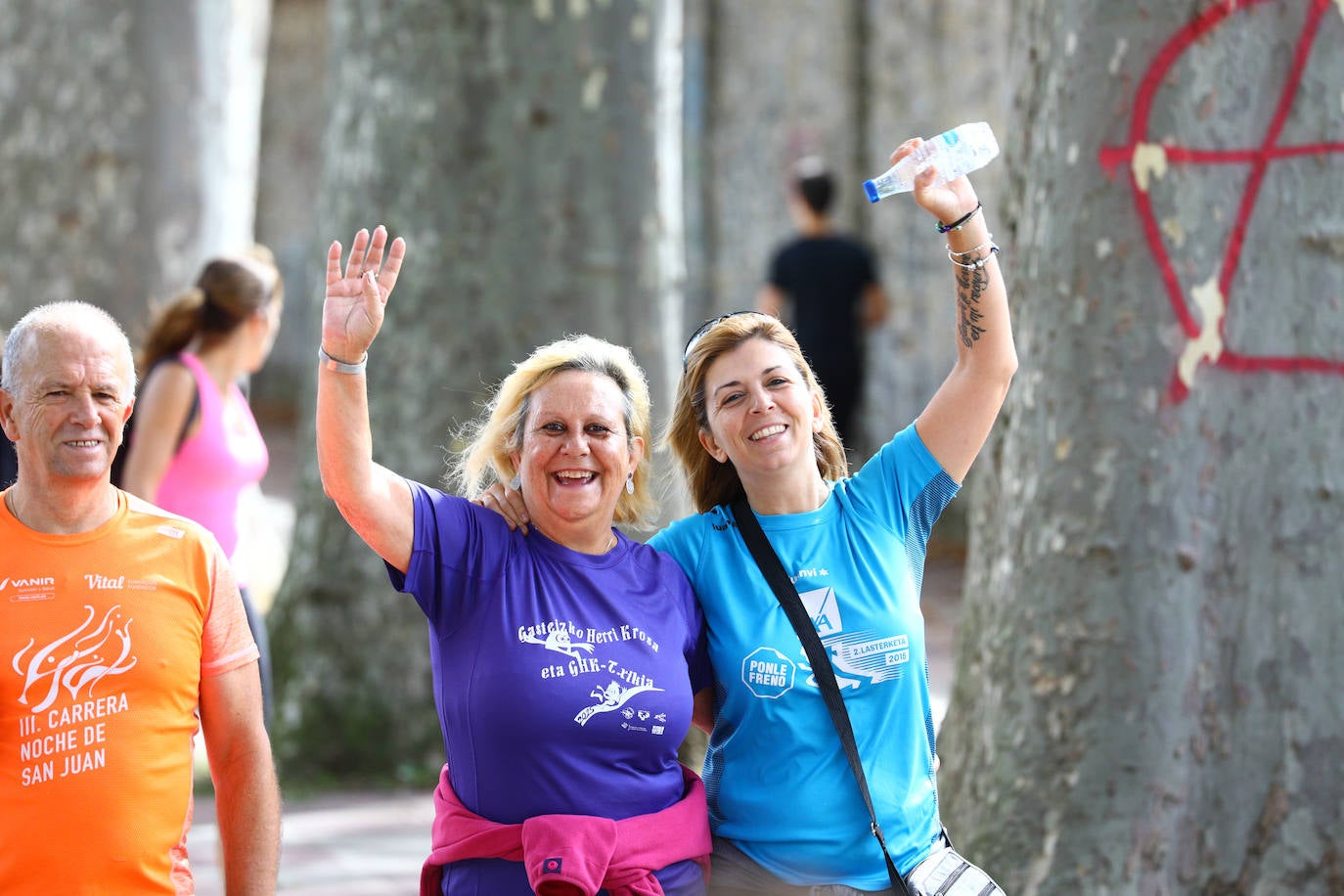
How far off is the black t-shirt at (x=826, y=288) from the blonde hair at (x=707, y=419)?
5526mm

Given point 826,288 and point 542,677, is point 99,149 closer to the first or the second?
point 826,288

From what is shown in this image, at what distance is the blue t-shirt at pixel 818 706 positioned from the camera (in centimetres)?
286

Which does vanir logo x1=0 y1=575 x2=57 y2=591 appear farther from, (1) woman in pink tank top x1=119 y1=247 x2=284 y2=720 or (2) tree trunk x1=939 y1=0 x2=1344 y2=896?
(2) tree trunk x1=939 y1=0 x2=1344 y2=896

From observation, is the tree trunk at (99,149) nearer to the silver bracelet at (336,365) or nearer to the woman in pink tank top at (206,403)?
the woman in pink tank top at (206,403)

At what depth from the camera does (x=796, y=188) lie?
8.75 m

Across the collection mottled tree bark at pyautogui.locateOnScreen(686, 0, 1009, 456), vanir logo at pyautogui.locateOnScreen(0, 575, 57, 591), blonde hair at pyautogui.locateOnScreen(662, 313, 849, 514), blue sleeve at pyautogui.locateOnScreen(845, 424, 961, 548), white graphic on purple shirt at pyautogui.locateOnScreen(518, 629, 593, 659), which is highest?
mottled tree bark at pyautogui.locateOnScreen(686, 0, 1009, 456)

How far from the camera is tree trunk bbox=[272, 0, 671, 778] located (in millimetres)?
5984

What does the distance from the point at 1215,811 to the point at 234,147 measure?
5747 millimetres

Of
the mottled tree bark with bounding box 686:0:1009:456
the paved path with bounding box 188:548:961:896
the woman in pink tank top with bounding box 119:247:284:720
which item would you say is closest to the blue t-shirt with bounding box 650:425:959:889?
the woman in pink tank top with bounding box 119:247:284:720

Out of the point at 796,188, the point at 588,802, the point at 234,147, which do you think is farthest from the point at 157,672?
the point at 796,188

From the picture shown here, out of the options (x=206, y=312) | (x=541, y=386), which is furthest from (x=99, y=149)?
(x=541, y=386)

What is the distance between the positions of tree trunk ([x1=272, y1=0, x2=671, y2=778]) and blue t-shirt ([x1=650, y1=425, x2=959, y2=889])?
9.89ft

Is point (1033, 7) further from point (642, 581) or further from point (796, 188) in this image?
point (796, 188)

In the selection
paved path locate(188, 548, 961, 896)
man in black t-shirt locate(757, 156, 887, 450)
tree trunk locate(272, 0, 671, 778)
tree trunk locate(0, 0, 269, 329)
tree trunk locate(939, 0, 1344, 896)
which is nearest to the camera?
tree trunk locate(939, 0, 1344, 896)
